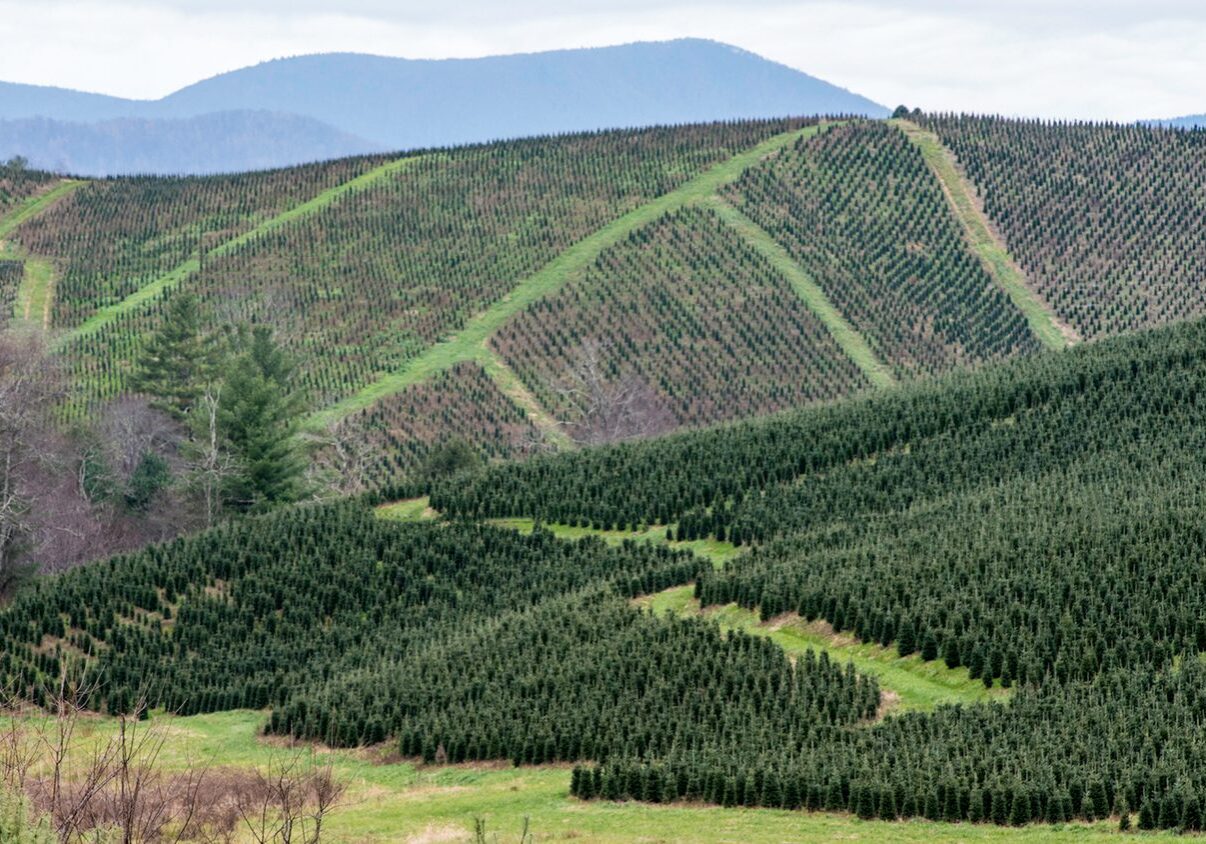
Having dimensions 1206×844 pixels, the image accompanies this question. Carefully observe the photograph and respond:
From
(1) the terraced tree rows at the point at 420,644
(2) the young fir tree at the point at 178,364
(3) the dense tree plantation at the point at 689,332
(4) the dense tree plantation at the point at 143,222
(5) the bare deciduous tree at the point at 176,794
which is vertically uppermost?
(4) the dense tree plantation at the point at 143,222

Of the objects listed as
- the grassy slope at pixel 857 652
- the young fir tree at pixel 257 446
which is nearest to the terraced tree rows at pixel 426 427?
the young fir tree at pixel 257 446

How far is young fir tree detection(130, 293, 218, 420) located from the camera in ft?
257

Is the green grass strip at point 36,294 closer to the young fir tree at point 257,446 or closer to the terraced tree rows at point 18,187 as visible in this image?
the terraced tree rows at point 18,187

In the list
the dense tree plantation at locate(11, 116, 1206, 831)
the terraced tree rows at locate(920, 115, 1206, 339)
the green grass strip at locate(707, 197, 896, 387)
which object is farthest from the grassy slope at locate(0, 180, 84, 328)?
the terraced tree rows at locate(920, 115, 1206, 339)

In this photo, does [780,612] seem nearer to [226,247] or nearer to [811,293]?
[811,293]

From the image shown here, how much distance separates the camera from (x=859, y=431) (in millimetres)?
52906

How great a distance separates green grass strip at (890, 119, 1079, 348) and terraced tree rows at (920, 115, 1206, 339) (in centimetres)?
67

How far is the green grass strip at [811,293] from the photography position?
294 ft

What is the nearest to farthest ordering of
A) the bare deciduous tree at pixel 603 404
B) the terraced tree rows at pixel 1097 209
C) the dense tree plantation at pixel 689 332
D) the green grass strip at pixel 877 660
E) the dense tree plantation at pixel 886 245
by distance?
the green grass strip at pixel 877 660, the bare deciduous tree at pixel 603 404, the dense tree plantation at pixel 689 332, the dense tree plantation at pixel 886 245, the terraced tree rows at pixel 1097 209

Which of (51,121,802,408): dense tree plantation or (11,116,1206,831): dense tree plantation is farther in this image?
(51,121,802,408): dense tree plantation

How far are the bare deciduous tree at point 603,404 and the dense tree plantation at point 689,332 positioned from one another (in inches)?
13.0

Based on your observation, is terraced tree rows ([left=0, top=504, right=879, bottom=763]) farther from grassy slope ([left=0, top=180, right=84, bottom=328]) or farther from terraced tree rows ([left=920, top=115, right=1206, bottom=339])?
terraced tree rows ([left=920, top=115, right=1206, bottom=339])

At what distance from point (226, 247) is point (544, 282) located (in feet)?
70.7

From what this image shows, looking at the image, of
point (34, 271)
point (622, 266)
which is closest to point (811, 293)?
point (622, 266)
